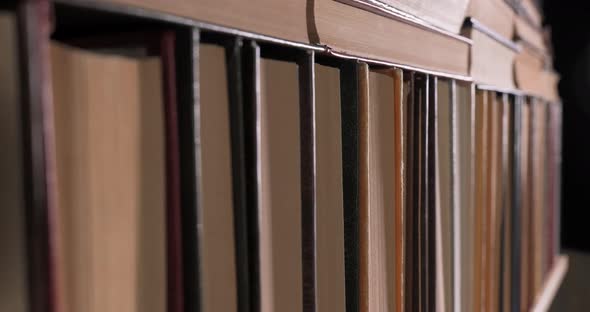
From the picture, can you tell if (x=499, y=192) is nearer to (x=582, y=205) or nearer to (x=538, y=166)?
(x=538, y=166)

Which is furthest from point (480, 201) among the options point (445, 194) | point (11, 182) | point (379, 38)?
point (11, 182)

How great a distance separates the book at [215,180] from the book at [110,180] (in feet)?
0.15

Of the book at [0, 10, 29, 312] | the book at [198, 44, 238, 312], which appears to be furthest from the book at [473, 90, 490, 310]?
the book at [0, 10, 29, 312]

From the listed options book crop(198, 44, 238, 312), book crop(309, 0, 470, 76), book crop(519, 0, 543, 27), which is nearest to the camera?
book crop(198, 44, 238, 312)

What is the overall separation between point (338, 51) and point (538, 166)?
55.5 inches

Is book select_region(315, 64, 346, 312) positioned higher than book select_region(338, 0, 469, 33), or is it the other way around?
book select_region(338, 0, 469, 33)

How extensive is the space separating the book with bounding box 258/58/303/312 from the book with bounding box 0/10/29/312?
0.19m

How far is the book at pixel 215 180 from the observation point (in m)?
0.43

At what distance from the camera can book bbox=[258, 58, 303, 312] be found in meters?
0.49

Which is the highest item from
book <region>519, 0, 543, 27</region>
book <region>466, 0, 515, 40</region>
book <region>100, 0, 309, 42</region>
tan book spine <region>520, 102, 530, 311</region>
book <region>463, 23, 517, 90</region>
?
book <region>519, 0, 543, 27</region>

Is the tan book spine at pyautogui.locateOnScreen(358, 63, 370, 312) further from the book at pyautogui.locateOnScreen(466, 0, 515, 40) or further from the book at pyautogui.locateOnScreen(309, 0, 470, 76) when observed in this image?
the book at pyautogui.locateOnScreen(466, 0, 515, 40)

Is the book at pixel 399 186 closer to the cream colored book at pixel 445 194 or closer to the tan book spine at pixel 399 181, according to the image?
the tan book spine at pixel 399 181

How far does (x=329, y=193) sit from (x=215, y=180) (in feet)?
0.66

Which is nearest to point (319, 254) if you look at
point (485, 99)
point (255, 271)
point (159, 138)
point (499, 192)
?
point (255, 271)
